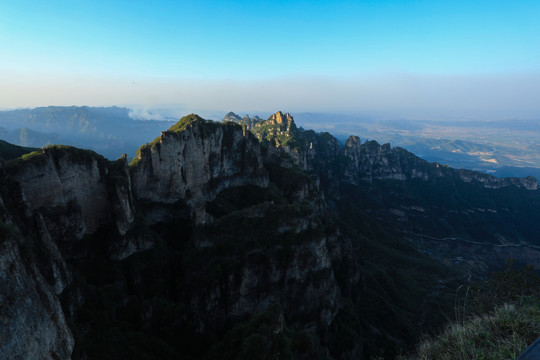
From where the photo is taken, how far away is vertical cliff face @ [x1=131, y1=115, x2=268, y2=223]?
47.2 m

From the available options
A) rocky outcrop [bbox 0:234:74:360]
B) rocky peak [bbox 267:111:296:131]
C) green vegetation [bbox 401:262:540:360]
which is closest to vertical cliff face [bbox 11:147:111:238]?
rocky outcrop [bbox 0:234:74:360]

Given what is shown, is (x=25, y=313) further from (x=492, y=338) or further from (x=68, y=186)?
(x=68, y=186)

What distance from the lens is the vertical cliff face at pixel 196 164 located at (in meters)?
47.2

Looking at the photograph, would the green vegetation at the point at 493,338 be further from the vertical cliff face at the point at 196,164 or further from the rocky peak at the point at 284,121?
the rocky peak at the point at 284,121

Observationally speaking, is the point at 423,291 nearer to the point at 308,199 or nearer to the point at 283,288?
the point at 308,199

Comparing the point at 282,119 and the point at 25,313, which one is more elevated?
the point at 282,119

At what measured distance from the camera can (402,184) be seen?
156125mm

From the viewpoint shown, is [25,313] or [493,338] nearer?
[493,338]

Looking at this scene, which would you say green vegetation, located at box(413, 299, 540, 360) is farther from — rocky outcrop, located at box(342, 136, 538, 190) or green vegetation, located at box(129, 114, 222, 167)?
rocky outcrop, located at box(342, 136, 538, 190)

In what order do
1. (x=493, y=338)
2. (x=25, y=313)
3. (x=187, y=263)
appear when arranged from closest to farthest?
(x=493, y=338) → (x=25, y=313) → (x=187, y=263)

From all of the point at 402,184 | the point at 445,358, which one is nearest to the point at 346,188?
the point at 402,184

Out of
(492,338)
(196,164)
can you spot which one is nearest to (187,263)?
(196,164)

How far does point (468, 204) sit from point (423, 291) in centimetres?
10774

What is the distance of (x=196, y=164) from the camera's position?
54625 millimetres
